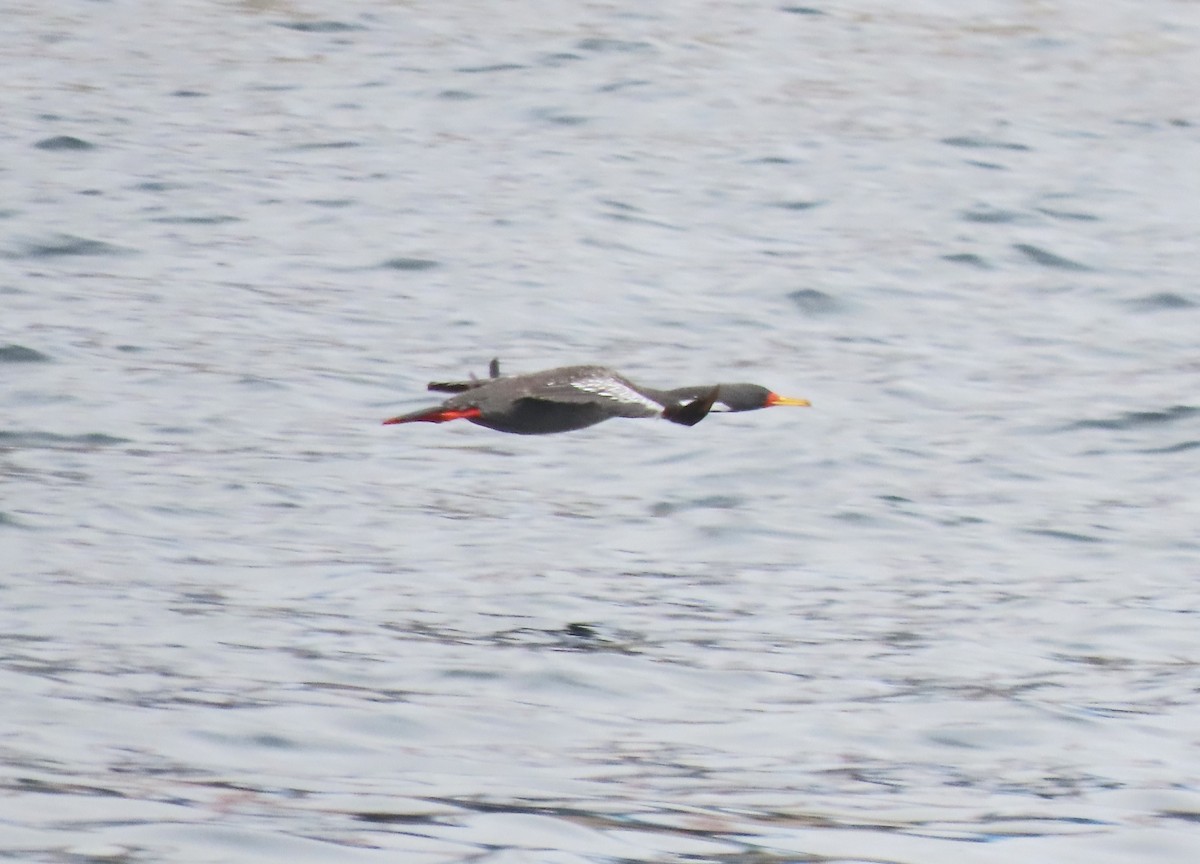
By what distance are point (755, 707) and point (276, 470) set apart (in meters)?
3.40

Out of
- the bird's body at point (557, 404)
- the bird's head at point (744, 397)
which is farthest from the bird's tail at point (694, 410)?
the bird's head at point (744, 397)

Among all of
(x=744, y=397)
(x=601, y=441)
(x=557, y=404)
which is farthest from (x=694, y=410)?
(x=601, y=441)

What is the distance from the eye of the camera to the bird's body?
305 inches

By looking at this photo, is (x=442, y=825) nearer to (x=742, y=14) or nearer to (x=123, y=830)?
(x=123, y=830)

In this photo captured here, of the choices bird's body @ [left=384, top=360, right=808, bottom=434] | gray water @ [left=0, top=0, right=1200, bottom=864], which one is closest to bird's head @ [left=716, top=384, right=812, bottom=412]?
bird's body @ [left=384, top=360, right=808, bottom=434]

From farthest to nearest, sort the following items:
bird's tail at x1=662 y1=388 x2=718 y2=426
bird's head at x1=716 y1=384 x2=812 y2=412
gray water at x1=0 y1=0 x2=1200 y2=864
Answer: bird's head at x1=716 y1=384 x2=812 y2=412 < bird's tail at x1=662 y1=388 x2=718 y2=426 < gray water at x1=0 y1=0 x2=1200 y2=864

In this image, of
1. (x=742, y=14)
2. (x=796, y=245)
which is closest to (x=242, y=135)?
(x=796, y=245)

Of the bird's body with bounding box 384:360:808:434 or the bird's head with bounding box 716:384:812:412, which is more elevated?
the bird's body with bounding box 384:360:808:434

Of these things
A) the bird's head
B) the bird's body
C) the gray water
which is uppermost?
the bird's body

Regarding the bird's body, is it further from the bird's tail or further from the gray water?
the gray water

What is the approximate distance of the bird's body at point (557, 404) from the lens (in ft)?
25.4

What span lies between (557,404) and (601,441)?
312 cm

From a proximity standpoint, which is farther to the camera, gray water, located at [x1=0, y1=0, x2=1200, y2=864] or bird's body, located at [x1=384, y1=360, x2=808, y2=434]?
bird's body, located at [x1=384, y1=360, x2=808, y2=434]

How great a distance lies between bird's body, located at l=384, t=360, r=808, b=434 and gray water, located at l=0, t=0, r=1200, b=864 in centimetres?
78
